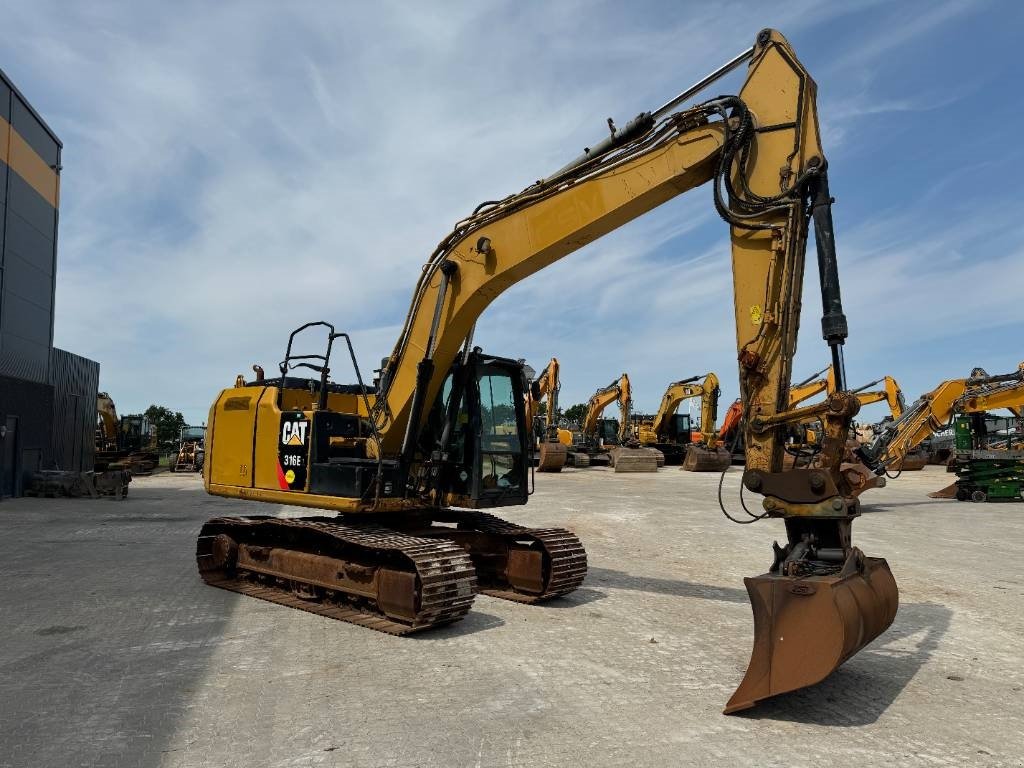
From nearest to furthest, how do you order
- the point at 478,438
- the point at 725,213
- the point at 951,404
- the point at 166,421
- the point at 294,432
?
the point at 725,213
the point at 478,438
the point at 294,432
the point at 951,404
the point at 166,421

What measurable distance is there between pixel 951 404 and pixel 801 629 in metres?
19.6

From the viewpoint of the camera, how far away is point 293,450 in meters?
8.27

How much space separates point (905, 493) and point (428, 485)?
65.5 ft

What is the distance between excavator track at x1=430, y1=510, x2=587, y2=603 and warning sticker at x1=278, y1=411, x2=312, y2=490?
1.67 meters

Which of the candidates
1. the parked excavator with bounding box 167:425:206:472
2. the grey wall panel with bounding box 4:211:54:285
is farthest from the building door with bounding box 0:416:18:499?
the parked excavator with bounding box 167:425:206:472

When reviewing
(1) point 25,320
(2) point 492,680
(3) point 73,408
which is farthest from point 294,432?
(3) point 73,408

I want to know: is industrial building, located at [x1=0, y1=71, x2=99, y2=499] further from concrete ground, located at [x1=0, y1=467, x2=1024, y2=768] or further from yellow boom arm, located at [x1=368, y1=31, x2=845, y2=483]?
yellow boom arm, located at [x1=368, y1=31, x2=845, y2=483]

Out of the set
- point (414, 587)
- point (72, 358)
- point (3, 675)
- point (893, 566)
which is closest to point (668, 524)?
point (893, 566)

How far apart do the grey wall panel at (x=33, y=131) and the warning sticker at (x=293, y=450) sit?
55.2 feet

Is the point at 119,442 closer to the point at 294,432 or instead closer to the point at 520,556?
the point at 294,432

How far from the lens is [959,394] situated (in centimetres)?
2133

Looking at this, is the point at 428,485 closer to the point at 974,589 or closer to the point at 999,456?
the point at 974,589

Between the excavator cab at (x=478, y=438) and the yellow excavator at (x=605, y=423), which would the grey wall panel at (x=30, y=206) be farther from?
the yellow excavator at (x=605, y=423)

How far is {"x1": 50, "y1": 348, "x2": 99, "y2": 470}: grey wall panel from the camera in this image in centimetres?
2233
